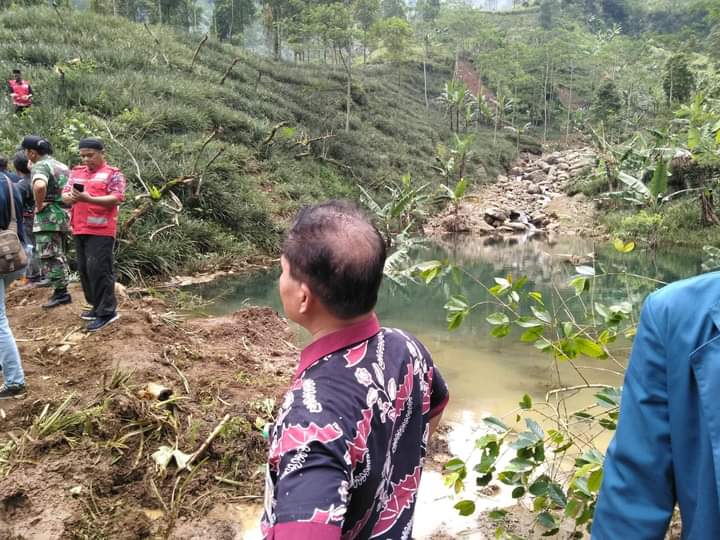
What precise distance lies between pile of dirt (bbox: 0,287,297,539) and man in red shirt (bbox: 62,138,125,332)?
43cm

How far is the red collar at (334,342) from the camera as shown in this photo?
1011mm

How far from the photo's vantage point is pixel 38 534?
209 cm

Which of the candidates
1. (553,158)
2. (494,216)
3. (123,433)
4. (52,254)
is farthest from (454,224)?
(123,433)

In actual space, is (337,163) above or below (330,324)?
below

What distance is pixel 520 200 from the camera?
24000 millimetres

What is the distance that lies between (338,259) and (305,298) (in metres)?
0.11

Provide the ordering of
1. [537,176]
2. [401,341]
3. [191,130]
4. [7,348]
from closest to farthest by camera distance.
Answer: [401,341], [7,348], [191,130], [537,176]

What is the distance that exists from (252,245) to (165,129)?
416 cm

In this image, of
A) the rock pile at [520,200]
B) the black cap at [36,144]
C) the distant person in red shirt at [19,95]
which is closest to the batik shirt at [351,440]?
the black cap at [36,144]

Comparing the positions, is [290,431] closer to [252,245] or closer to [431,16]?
[252,245]

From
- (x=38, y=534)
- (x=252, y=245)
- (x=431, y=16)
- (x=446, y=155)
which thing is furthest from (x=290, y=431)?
(x=431, y=16)

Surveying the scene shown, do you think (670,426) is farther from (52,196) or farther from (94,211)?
(52,196)

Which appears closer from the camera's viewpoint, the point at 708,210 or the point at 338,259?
the point at 338,259

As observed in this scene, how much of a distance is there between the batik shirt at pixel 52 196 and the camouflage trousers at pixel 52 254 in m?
0.06
